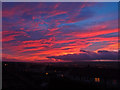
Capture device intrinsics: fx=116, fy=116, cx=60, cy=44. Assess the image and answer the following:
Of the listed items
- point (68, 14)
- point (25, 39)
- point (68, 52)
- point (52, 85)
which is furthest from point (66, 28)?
point (52, 85)

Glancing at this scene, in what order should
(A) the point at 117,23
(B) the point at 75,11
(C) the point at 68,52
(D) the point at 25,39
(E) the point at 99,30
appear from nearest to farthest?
1. (A) the point at 117,23
2. (B) the point at 75,11
3. (E) the point at 99,30
4. (D) the point at 25,39
5. (C) the point at 68,52

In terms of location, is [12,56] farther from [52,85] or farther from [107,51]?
[107,51]

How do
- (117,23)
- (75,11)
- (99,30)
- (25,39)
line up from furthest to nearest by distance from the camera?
1. (25,39)
2. (99,30)
3. (75,11)
4. (117,23)

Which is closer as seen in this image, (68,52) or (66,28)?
(66,28)

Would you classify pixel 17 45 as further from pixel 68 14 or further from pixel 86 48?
pixel 86 48

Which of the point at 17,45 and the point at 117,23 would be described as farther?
the point at 17,45

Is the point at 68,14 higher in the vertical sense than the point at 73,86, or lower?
higher

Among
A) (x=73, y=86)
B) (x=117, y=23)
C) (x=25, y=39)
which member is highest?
(x=117, y=23)

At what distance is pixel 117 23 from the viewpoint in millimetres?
2656

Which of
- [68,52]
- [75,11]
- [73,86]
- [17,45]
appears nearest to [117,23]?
[75,11]

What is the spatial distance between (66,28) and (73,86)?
6.81ft

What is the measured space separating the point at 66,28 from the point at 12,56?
2015 mm

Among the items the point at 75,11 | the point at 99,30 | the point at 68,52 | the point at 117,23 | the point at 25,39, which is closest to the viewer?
the point at 117,23

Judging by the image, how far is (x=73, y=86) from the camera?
Result: 409cm
